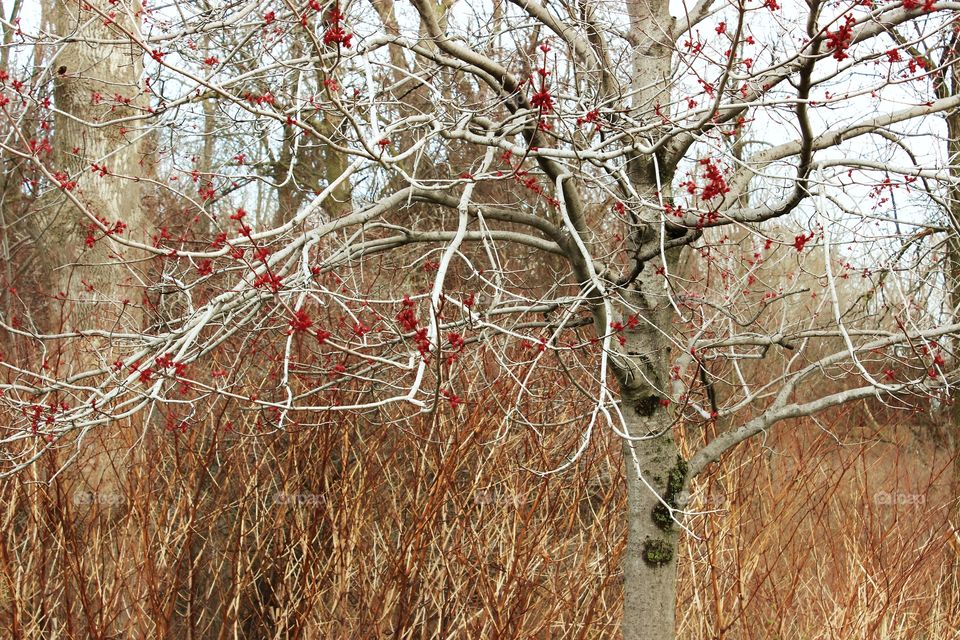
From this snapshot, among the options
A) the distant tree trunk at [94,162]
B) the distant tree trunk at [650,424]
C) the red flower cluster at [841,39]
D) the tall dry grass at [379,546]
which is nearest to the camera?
the red flower cluster at [841,39]

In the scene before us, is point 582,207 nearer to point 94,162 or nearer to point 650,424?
point 650,424

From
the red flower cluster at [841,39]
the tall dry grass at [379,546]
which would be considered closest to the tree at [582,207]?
the red flower cluster at [841,39]

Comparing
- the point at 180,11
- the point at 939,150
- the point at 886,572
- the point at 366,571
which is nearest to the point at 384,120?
the point at 180,11

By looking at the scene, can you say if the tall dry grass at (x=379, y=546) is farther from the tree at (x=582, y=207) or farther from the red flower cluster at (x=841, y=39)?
the red flower cluster at (x=841, y=39)

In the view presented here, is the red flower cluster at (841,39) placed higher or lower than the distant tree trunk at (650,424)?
higher

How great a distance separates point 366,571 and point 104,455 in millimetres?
1867

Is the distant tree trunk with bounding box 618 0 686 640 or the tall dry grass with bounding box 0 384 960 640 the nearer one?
the distant tree trunk with bounding box 618 0 686 640

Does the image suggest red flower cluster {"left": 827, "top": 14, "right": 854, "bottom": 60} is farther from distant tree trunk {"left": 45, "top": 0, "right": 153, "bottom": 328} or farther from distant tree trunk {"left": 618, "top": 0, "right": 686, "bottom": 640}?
distant tree trunk {"left": 45, "top": 0, "right": 153, "bottom": 328}

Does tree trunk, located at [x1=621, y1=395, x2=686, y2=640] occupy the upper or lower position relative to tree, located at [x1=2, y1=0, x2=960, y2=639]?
lower

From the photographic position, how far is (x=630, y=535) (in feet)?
12.1

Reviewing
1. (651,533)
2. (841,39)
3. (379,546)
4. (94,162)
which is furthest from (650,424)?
(94,162)

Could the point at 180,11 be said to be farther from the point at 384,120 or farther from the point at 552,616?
the point at 552,616

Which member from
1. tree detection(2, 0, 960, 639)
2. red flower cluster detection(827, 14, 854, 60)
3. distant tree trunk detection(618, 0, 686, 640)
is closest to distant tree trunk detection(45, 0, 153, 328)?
tree detection(2, 0, 960, 639)

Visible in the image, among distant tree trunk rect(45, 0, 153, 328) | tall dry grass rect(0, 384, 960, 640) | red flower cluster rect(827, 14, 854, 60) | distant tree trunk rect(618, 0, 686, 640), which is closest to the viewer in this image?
red flower cluster rect(827, 14, 854, 60)
